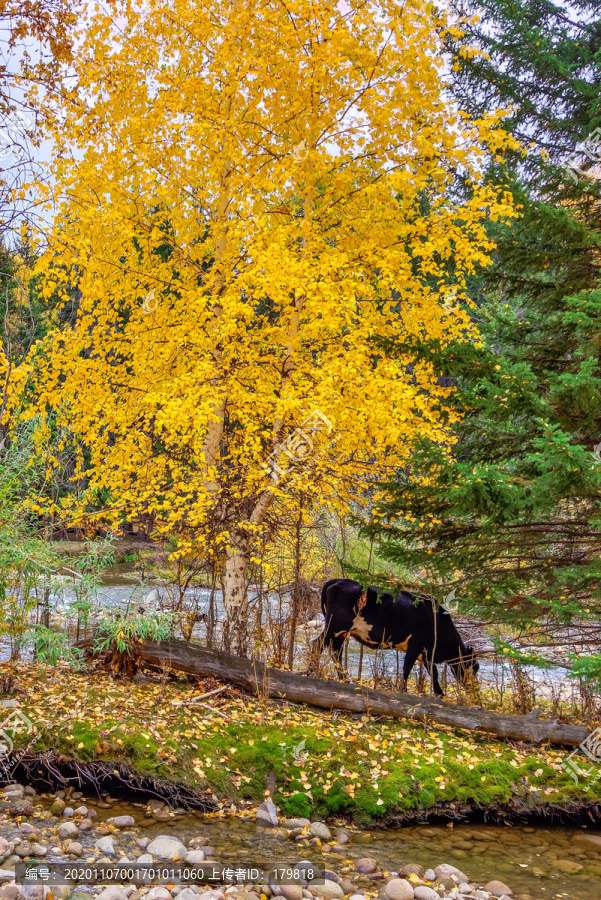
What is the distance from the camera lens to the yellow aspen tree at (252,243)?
670cm

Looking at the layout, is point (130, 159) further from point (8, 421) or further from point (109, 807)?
point (109, 807)

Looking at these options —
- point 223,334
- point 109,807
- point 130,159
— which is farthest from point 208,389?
point 109,807

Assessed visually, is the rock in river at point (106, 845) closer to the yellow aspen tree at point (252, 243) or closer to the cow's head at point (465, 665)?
the yellow aspen tree at point (252, 243)

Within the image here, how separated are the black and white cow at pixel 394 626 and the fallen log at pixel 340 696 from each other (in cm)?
82

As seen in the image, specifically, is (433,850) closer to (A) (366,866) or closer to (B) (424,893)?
(A) (366,866)

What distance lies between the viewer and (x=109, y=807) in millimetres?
5039

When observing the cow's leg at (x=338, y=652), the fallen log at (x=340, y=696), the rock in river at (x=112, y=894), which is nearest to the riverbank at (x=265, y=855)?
the rock in river at (x=112, y=894)

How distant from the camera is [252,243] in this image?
6648mm

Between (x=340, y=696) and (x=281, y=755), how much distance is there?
1180 millimetres

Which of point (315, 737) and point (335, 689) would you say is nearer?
point (315, 737)

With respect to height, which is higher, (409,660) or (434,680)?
(409,660)

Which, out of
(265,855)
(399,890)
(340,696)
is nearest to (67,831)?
(265,855)

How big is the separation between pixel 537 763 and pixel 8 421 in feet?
18.7

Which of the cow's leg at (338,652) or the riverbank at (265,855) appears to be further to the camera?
the cow's leg at (338,652)
